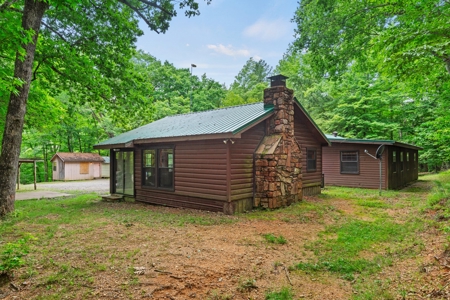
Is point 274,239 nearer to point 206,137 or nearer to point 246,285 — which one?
point 246,285

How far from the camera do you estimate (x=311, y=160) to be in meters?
11.9

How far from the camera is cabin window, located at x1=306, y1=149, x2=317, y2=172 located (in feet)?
38.1

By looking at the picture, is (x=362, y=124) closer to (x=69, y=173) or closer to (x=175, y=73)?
(x=175, y=73)

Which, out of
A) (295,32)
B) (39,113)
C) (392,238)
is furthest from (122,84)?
(392,238)

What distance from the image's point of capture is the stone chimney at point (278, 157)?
328 inches

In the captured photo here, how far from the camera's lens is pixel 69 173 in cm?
2509

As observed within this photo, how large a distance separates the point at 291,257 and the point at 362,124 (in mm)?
20071

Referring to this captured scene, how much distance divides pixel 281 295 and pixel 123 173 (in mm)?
9176

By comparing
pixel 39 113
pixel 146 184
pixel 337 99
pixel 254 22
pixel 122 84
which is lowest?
pixel 146 184

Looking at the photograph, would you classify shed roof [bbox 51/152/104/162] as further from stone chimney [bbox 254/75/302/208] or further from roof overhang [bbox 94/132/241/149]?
stone chimney [bbox 254/75/302/208]

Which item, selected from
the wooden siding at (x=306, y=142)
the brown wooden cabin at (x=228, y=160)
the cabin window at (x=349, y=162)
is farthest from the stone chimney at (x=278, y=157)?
the cabin window at (x=349, y=162)

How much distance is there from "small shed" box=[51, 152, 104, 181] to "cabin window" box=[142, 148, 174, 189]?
18.6m

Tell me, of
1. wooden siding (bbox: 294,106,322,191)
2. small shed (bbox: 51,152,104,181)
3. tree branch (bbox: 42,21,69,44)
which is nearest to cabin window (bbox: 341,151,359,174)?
wooden siding (bbox: 294,106,322,191)

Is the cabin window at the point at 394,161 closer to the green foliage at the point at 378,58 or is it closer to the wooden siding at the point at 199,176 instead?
the green foliage at the point at 378,58
